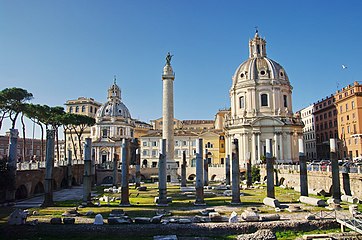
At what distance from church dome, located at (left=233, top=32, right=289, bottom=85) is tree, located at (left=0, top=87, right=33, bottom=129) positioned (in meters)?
40.1

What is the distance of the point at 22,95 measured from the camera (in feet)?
145

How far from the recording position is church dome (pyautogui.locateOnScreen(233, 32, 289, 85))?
214ft

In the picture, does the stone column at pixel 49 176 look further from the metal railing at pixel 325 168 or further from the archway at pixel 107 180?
the archway at pixel 107 180

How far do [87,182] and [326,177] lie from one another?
70.2ft

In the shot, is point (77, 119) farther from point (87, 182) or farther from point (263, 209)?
point (263, 209)

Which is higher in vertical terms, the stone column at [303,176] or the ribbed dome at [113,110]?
the ribbed dome at [113,110]

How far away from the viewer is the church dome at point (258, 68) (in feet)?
214

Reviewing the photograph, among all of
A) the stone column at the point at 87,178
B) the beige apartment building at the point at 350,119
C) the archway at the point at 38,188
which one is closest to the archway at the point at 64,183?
the archway at the point at 38,188

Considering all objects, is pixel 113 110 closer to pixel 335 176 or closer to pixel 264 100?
pixel 264 100

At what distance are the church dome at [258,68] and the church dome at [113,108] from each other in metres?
34.2

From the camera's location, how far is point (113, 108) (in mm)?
89062

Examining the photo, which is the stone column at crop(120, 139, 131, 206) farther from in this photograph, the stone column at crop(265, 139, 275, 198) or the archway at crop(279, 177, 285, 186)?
the archway at crop(279, 177, 285, 186)

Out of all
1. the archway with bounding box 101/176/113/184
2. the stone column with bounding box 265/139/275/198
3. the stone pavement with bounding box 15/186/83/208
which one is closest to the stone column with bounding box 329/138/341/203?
the stone column with bounding box 265/139/275/198

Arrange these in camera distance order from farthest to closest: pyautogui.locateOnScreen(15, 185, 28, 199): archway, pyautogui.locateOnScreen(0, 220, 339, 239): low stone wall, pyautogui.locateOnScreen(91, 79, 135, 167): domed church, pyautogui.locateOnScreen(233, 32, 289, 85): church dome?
1. pyautogui.locateOnScreen(91, 79, 135, 167): domed church
2. pyautogui.locateOnScreen(233, 32, 289, 85): church dome
3. pyautogui.locateOnScreen(15, 185, 28, 199): archway
4. pyautogui.locateOnScreen(0, 220, 339, 239): low stone wall
